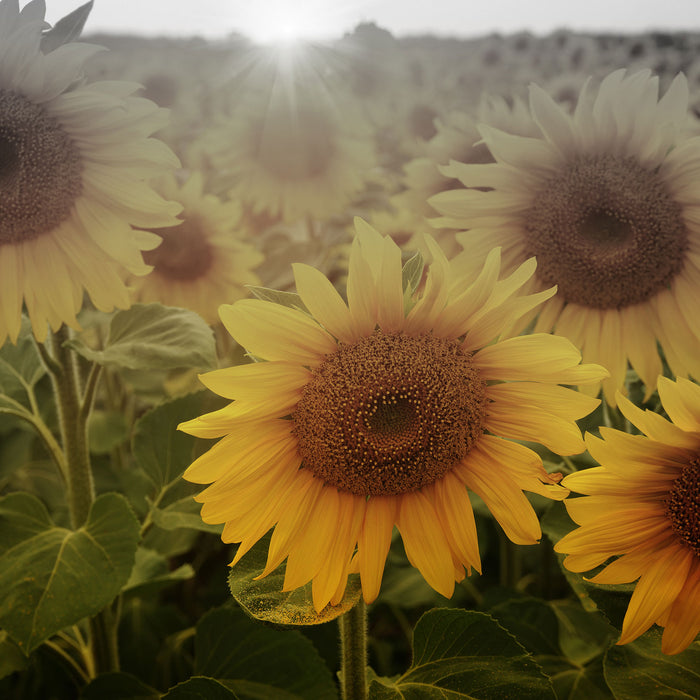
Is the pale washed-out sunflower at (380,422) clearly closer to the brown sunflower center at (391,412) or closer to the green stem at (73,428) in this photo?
the brown sunflower center at (391,412)

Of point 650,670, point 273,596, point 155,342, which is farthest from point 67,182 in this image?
point 650,670

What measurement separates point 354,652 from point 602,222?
17.9 inches

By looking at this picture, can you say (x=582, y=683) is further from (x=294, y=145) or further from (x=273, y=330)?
(x=294, y=145)

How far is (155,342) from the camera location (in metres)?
0.69

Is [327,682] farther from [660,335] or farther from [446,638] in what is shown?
[660,335]

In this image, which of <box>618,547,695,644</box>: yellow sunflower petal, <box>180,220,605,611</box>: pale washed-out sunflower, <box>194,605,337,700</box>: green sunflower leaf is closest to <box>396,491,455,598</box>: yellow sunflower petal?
<box>180,220,605,611</box>: pale washed-out sunflower

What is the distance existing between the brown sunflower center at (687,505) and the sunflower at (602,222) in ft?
0.64

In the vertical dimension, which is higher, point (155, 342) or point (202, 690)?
point (155, 342)

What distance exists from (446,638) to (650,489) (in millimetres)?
202

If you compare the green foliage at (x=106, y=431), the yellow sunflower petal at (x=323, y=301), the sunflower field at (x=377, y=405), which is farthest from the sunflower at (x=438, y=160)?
the green foliage at (x=106, y=431)

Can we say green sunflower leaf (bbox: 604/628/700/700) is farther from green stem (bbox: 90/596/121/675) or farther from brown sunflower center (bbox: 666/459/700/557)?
green stem (bbox: 90/596/121/675)

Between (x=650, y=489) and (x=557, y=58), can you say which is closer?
(x=650, y=489)

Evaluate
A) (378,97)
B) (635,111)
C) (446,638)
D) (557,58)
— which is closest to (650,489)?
(446,638)

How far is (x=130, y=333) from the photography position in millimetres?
725
